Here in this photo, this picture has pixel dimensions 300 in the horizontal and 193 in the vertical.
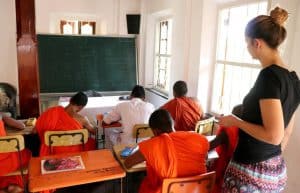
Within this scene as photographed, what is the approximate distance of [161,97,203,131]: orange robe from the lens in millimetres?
2930

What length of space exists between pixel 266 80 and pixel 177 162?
0.70 m

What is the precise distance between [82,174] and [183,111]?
1470 millimetres

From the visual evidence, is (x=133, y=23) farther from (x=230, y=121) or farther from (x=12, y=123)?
(x=230, y=121)

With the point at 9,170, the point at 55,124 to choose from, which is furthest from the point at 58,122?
the point at 9,170

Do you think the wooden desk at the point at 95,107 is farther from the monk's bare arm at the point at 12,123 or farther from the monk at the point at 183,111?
the monk at the point at 183,111

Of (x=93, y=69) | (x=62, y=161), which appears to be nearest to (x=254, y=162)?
(x=62, y=161)

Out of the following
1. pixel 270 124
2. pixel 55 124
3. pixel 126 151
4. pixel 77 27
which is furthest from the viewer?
pixel 77 27

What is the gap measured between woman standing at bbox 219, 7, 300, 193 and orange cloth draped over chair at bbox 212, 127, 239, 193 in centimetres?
16

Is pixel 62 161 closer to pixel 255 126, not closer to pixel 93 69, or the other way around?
pixel 255 126

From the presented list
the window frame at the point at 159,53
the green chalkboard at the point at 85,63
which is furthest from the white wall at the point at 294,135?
the green chalkboard at the point at 85,63

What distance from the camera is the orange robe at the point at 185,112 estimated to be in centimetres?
293

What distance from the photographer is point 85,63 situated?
4895 mm

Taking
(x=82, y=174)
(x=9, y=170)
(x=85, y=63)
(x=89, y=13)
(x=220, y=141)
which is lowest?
(x=9, y=170)

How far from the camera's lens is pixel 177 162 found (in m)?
1.59
